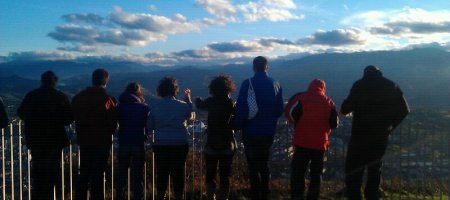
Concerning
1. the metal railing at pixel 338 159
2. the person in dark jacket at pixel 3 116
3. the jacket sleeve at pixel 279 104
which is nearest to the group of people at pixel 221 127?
the jacket sleeve at pixel 279 104

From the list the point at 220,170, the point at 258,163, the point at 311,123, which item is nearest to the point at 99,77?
the point at 220,170

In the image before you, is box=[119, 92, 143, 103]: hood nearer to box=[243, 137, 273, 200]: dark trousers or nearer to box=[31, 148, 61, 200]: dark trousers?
box=[31, 148, 61, 200]: dark trousers

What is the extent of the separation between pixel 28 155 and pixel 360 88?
474 cm

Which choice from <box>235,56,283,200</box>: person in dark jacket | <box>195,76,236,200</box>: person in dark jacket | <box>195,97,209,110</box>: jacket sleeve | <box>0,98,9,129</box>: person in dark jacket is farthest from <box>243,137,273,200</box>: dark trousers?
<box>0,98,9,129</box>: person in dark jacket

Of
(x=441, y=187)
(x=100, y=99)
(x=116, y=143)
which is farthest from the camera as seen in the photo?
(x=441, y=187)

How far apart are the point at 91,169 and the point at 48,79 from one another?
4.44 feet

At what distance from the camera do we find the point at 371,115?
6.98 meters

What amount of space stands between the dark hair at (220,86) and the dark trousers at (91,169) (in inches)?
65.0

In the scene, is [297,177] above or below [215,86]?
below

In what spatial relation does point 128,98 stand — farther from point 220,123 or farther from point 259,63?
point 259,63

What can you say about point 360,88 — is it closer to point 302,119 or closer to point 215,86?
point 302,119

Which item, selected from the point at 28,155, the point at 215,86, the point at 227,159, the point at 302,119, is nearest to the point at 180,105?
the point at 215,86

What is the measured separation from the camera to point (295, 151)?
23.3ft

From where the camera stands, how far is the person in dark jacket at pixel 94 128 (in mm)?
6789
